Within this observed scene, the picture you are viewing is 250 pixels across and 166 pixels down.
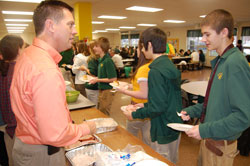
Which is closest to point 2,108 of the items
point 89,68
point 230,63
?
point 89,68

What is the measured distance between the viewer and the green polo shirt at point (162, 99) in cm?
132

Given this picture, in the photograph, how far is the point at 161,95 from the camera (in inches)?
52.0

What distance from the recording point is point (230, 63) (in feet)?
3.44

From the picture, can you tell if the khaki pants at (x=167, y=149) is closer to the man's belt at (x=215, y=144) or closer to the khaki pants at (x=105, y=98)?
the man's belt at (x=215, y=144)

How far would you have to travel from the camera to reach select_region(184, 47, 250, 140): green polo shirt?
0.99 metres

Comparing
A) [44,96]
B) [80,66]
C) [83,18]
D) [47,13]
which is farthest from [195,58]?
[44,96]

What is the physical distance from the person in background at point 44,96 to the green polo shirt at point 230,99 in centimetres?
73

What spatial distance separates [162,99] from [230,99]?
439 millimetres

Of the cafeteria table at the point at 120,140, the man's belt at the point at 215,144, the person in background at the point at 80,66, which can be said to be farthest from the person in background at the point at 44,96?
the person in background at the point at 80,66

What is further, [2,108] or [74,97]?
[74,97]

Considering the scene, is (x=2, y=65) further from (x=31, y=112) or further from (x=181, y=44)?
(x=181, y=44)

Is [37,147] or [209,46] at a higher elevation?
[209,46]

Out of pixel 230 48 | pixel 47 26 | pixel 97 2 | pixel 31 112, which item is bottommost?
pixel 31 112

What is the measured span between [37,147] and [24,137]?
0.08 metres
